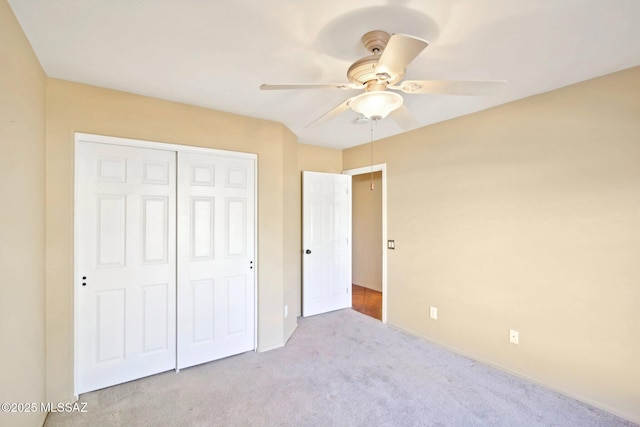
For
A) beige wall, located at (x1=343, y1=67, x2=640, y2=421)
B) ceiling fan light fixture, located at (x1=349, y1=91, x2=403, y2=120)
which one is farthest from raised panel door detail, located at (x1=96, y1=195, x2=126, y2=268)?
beige wall, located at (x1=343, y1=67, x2=640, y2=421)

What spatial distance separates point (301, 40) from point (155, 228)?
1989 millimetres

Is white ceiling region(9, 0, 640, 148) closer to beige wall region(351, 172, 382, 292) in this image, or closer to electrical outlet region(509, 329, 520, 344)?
electrical outlet region(509, 329, 520, 344)

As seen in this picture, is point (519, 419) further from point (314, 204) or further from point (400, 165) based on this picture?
point (314, 204)

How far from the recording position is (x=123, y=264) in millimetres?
2457

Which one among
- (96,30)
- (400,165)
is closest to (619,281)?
(400,165)

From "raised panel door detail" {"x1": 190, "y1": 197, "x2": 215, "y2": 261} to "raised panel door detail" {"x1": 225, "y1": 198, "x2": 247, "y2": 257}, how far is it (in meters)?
0.15

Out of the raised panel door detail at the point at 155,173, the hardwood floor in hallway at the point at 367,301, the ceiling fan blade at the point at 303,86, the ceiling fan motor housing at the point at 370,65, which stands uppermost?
the ceiling fan motor housing at the point at 370,65

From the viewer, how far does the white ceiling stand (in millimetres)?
1448

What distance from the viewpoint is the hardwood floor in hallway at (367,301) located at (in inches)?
169

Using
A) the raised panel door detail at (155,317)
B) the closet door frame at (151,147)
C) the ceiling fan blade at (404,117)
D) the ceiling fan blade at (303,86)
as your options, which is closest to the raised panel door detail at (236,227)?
the closet door frame at (151,147)

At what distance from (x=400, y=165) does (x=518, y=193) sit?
138cm

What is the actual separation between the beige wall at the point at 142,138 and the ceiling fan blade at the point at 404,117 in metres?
1.55

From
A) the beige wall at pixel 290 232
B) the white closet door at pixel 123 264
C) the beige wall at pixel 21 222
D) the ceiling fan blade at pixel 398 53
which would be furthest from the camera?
the beige wall at pixel 290 232

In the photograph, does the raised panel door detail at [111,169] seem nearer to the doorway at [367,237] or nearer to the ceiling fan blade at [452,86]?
the ceiling fan blade at [452,86]
